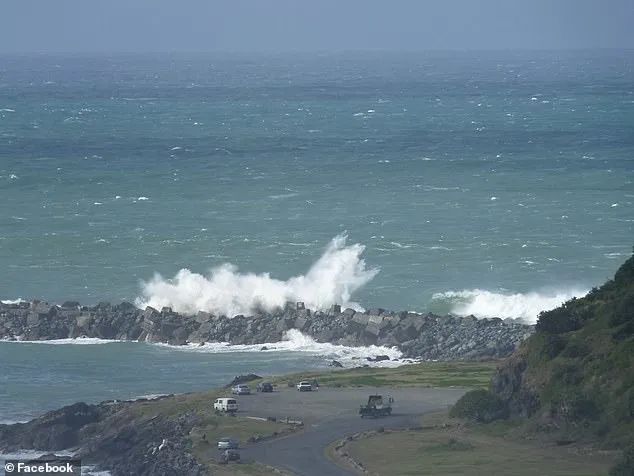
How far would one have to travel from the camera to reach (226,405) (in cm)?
6191

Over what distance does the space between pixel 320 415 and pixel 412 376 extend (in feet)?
28.8

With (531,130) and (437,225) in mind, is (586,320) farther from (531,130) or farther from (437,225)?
(531,130)

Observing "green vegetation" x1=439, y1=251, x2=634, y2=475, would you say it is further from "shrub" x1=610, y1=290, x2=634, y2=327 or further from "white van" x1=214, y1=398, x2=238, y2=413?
"white van" x1=214, y1=398, x2=238, y2=413

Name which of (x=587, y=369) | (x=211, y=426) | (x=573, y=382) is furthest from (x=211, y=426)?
(x=587, y=369)

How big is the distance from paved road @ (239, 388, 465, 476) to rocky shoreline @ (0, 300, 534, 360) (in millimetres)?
13340

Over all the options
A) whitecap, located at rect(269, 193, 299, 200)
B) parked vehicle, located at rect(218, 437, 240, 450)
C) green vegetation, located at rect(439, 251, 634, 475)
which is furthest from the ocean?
green vegetation, located at rect(439, 251, 634, 475)

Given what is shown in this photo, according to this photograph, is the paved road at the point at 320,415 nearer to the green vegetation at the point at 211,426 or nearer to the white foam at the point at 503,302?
the green vegetation at the point at 211,426

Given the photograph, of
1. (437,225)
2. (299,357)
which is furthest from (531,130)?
(299,357)

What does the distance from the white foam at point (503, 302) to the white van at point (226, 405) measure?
92.8 feet

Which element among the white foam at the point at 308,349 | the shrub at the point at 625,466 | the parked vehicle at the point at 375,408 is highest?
the white foam at the point at 308,349

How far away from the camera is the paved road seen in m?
54.8

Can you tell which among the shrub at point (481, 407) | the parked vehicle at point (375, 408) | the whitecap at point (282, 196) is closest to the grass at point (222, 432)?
the parked vehicle at point (375, 408)

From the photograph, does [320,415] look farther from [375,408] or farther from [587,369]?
[587,369]

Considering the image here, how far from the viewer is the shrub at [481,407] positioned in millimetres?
58000
